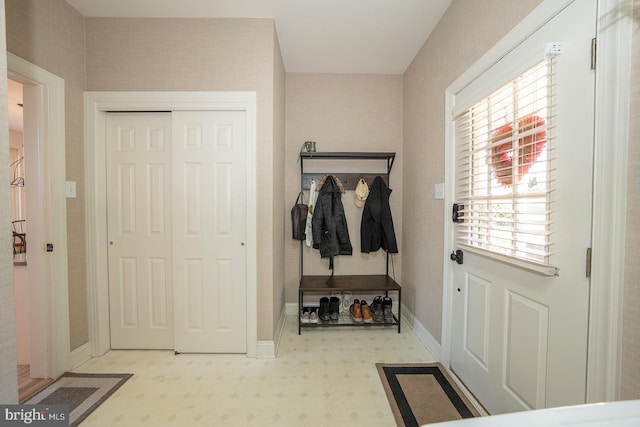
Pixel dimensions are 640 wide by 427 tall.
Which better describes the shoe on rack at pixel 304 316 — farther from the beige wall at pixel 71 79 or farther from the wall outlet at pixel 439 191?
the beige wall at pixel 71 79

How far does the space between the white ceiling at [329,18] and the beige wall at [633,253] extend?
1.47 m

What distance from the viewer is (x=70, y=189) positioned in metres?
1.88

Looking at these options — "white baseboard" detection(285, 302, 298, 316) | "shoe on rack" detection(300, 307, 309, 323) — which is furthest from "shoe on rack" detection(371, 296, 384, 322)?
"white baseboard" detection(285, 302, 298, 316)

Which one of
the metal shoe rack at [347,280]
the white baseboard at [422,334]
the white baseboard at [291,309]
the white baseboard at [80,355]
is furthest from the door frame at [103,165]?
the white baseboard at [422,334]

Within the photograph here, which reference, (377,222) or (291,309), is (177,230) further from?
(377,222)

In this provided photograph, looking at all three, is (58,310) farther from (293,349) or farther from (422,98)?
(422,98)

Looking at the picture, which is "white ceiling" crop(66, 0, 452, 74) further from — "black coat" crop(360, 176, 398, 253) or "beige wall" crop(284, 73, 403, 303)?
"black coat" crop(360, 176, 398, 253)

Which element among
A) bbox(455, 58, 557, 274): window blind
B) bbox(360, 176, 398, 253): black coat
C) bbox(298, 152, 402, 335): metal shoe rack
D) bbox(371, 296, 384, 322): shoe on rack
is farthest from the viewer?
bbox(360, 176, 398, 253): black coat

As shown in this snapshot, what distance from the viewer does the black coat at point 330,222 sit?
2.55 m

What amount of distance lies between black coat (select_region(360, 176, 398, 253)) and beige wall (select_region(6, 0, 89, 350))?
2.45 m

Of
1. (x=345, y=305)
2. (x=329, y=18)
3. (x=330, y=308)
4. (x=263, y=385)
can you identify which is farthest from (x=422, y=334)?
(x=329, y=18)

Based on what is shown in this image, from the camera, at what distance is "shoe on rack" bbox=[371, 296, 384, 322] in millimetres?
2512

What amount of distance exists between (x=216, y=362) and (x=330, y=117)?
2.56m

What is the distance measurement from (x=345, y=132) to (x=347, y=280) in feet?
5.31
